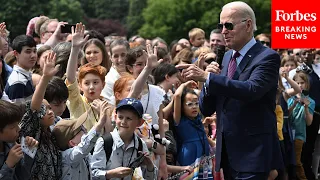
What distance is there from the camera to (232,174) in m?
6.45

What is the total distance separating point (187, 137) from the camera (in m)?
9.12

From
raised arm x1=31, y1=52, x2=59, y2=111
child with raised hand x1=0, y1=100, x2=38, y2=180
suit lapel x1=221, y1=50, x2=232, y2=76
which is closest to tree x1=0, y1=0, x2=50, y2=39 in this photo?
suit lapel x1=221, y1=50, x2=232, y2=76

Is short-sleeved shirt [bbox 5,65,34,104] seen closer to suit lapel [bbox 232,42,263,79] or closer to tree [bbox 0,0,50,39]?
suit lapel [bbox 232,42,263,79]

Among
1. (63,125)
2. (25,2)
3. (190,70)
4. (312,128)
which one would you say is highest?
(25,2)

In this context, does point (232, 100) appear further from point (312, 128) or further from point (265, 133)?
point (312, 128)

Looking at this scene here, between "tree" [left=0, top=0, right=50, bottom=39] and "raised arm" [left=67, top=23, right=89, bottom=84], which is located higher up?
"tree" [left=0, top=0, right=50, bottom=39]

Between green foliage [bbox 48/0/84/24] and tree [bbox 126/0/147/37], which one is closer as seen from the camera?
green foliage [bbox 48/0/84/24]

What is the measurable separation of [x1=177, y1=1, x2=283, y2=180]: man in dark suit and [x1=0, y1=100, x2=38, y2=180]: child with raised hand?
56.3 inches

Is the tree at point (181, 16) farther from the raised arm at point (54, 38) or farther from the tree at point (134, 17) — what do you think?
the raised arm at point (54, 38)

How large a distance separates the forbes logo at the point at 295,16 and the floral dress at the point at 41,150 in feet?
21.5

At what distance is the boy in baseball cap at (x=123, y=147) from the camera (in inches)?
260

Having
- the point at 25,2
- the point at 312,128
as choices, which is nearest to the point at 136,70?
the point at 312,128

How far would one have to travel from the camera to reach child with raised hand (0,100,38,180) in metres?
5.54

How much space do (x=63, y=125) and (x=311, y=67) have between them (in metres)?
9.63
